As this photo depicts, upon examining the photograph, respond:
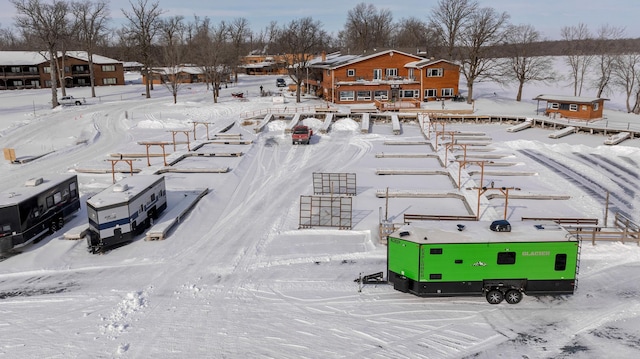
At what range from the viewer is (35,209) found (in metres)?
23.9

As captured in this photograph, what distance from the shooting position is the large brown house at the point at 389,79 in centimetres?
6862

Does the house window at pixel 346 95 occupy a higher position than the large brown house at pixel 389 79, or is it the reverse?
the large brown house at pixel 389 79

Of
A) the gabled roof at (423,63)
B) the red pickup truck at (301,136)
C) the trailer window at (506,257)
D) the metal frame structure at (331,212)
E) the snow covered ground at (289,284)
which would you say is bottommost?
the snow covered ground at (289,284)

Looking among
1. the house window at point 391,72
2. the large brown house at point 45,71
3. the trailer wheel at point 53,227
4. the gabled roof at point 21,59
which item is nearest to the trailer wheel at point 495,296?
the trailer wheel at point 53,227

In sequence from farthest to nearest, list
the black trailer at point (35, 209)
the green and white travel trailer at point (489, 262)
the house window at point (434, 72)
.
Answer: the house window at point (434, 72), the black trailer at point (35, 209), the green and white travel trailer at point (489, 262)

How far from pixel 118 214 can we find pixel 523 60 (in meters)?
66.3

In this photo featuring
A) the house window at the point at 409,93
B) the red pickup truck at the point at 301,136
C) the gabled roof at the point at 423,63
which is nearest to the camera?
the red pickup truck at the point at 301,136

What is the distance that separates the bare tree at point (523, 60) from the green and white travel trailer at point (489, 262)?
5988cm

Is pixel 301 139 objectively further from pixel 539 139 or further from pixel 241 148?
pixel 539 139

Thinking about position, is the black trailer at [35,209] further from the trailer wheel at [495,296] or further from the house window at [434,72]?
the house window at [434,72]

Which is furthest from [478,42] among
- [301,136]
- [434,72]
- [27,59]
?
[27,59]

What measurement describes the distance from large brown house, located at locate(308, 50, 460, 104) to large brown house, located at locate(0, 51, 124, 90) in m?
49.8

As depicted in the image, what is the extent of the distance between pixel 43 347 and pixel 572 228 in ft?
73.5

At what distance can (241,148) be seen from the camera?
4544 centimetres
